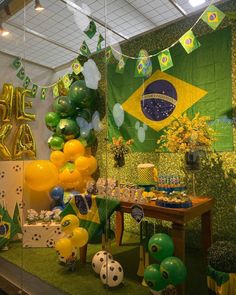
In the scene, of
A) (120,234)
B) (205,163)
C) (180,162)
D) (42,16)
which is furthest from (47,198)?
(42,16)

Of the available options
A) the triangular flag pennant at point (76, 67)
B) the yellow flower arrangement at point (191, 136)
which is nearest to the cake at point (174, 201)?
the yellow flower arrangement at point (191, 136)

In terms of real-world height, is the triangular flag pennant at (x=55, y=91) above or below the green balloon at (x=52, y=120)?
above

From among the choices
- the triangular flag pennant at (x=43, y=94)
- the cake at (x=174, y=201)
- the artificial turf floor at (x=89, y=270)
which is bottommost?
the artificial turf floor at (x=89, y=270)

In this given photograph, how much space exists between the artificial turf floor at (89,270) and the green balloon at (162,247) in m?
0.37

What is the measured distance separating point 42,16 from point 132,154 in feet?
6.18

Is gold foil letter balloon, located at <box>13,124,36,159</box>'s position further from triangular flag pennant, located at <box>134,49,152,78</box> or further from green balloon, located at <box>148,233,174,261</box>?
green balloon, located at <box>148,233,174,261</box>

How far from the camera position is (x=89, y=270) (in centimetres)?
227

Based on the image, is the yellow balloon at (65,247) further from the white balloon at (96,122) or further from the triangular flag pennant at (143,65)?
the triangular flag pennant at (143,65)

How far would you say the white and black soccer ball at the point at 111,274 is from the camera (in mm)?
1971

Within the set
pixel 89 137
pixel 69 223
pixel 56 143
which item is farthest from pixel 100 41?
pixel 69 223

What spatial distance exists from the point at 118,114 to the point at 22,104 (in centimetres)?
120

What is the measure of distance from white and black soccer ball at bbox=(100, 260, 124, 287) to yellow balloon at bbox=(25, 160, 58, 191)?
126 cm

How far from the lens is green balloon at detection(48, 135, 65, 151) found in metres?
3.04

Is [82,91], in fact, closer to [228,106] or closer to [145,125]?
[145,125]
